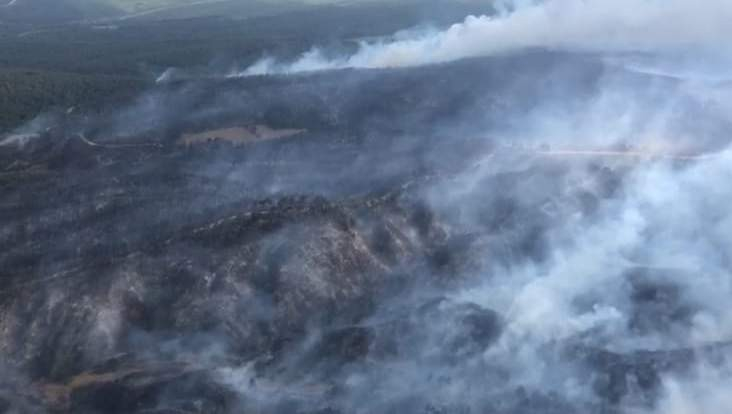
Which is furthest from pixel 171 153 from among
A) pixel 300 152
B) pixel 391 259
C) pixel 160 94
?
pixel 391 259

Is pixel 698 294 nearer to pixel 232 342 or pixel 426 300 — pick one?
pixel 426 300

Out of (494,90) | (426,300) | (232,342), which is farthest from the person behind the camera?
(494,90)

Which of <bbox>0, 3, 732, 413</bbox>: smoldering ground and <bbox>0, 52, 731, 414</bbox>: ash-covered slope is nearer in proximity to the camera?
<bbox>0, 3, 732, 413</bbox>: smoldering ground

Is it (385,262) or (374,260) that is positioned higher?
(374,260)

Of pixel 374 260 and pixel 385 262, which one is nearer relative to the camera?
pixel 374 260
